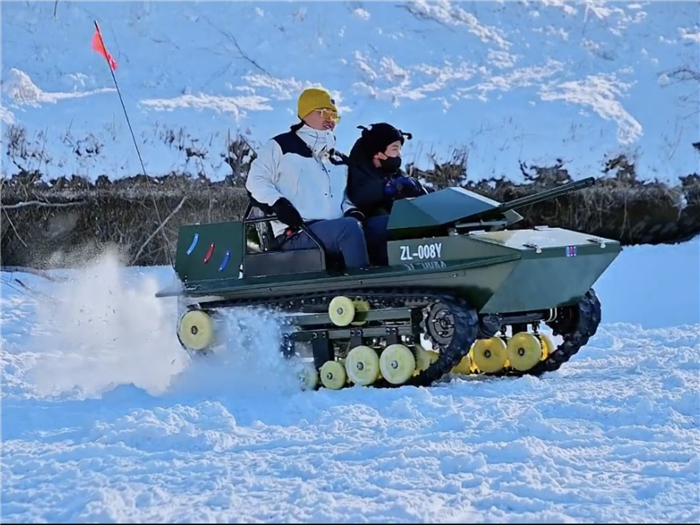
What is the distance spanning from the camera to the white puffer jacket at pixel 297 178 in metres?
7.87

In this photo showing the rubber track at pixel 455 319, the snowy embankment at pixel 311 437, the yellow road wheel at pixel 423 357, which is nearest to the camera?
the snowy embankment at pixel 311 437

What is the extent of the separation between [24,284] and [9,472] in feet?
23.7

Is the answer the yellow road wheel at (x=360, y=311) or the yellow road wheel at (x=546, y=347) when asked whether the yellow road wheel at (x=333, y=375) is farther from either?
the yellow road wheel at (x=546, y=347)

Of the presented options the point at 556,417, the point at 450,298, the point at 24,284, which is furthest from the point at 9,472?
the point at 24,284

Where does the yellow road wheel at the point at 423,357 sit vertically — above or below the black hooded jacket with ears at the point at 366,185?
below

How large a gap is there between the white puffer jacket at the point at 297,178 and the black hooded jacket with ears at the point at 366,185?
17 cm

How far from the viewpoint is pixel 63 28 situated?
19.2 metres

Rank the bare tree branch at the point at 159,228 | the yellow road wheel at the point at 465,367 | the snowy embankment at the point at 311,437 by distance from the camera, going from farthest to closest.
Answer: the bare tree branch at the point at 159,228
the yellow road wheel at the point at 465,367
the snowy embankment at the point at 311,437

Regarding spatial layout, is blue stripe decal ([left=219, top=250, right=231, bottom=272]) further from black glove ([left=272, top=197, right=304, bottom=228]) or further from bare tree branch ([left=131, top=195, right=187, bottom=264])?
bare tree branch ([left=131, top=195, right=187, bottom=264])

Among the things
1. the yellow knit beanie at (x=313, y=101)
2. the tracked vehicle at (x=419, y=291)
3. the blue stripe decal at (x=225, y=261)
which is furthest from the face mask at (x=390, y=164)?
the blue stripe decal at (x=225, y=261)

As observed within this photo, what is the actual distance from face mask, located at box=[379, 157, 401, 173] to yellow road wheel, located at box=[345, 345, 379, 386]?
1.52 meters

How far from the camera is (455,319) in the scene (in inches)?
276

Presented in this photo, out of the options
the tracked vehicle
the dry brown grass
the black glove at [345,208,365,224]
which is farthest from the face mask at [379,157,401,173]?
the dry brown grass

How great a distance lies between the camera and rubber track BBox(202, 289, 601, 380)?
6977 millimetres
